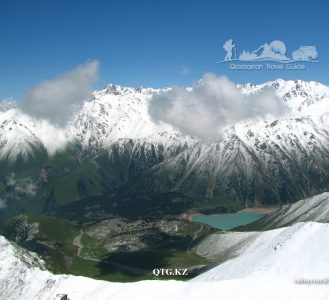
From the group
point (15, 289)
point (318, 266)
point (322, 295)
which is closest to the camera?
point (322, 295)

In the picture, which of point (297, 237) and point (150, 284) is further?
point (297, 237)

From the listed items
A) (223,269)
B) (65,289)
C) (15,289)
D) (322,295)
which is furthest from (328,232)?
(15,289)

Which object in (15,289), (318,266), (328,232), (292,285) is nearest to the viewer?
(292,285)

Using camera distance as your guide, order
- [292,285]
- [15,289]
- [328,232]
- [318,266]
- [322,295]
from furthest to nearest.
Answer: [15,289] → [328,232] → [318,266] → [292,285] → [322,295]

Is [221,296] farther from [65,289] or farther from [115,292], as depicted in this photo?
[65,289]

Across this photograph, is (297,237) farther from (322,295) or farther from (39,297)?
(39,297)

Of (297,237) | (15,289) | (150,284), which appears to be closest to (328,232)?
(297,237)
